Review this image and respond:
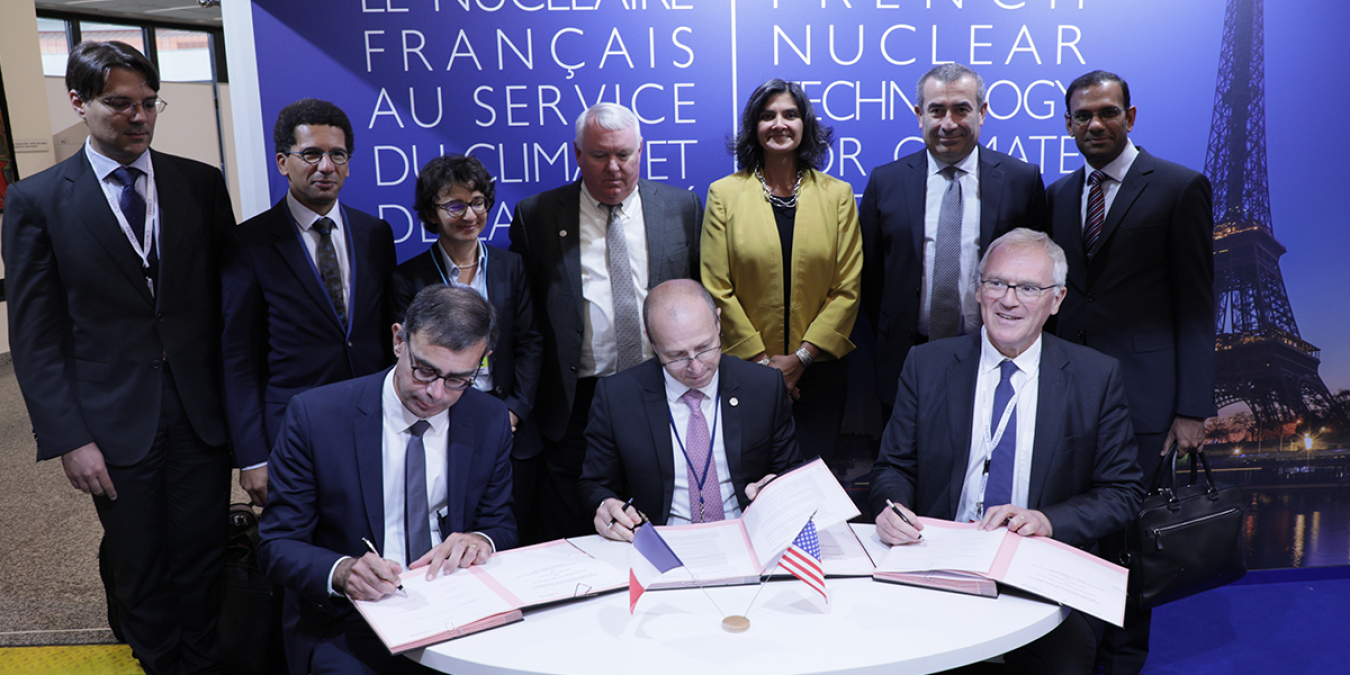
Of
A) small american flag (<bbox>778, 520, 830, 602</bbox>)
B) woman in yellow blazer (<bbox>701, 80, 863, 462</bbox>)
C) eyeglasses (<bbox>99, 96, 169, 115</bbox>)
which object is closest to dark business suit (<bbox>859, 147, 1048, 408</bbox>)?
woman in yellow blazer (<bbox>701, 80, 863, 462</bbox>)

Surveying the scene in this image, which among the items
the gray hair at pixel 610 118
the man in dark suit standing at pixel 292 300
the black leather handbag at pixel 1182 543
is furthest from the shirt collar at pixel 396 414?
the black leather handbag at pixel 1182 543

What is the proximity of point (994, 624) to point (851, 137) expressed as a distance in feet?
8.51

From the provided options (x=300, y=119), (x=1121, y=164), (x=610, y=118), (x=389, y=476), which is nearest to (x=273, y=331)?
(x=300, y=119)

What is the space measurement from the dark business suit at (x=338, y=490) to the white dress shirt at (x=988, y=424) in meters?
1.29

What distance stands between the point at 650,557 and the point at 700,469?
56 cm

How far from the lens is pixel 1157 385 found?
10.3 ft

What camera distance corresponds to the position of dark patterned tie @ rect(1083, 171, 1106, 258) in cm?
318

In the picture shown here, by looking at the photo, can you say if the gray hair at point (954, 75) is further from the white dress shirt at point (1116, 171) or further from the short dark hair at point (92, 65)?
the short dark hair at point (92, 65)

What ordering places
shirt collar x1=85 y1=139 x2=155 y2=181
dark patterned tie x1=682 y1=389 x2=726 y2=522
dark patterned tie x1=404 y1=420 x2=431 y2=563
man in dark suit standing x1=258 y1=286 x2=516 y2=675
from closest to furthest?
man in dark suit standing x1=258 y1=286 x2=516 y2=675 → dark patterned tie x1=404 y1=420 x2=431 y2=563 → dark patterned tie x1=682 y1=389 x2=726 y2=522 → shirt collar x1=85 y1=139 x2=155 y2=181

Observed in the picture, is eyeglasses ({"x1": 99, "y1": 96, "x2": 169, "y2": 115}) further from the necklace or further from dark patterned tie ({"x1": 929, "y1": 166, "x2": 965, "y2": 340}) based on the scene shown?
dark patterned tie ({"x1": 929, "y1": 166, "x2": 965, "y2": 340})

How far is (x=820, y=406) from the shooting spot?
3480 millimetres

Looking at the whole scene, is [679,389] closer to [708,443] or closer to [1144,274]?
[708,443]

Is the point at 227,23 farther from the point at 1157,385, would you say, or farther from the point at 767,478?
the point at 1157,385

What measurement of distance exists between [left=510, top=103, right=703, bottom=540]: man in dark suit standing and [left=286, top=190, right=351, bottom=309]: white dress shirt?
0.67m
